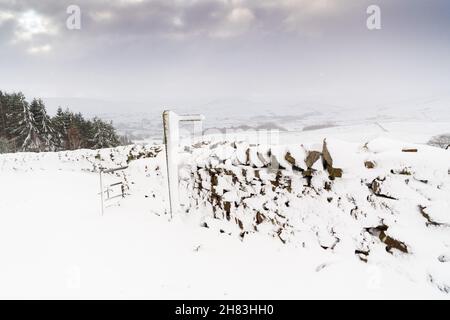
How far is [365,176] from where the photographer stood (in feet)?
11.7

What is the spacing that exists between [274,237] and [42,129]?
41.2m

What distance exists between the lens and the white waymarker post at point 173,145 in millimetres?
5149

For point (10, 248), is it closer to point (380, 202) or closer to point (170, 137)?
point (170, 137)

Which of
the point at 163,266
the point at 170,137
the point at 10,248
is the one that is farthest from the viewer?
the point at 170,137

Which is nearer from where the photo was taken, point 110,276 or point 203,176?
point 110,276

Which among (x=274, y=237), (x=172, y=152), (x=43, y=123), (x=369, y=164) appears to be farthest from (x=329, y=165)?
(x=43, y=123)

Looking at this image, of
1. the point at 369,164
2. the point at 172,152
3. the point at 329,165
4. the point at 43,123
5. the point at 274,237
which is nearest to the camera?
the point at 369,164

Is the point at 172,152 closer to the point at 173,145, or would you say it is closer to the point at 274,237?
the point at 173,145

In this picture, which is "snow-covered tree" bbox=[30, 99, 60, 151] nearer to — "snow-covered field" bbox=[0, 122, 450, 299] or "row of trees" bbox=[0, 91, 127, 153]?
"row of trees" bbox=[0, 91, 127, 153]

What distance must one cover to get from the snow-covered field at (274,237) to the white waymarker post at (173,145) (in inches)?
11.3

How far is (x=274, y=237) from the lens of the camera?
13.6 feet

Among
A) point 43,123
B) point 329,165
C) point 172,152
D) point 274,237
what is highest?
point 43,123
